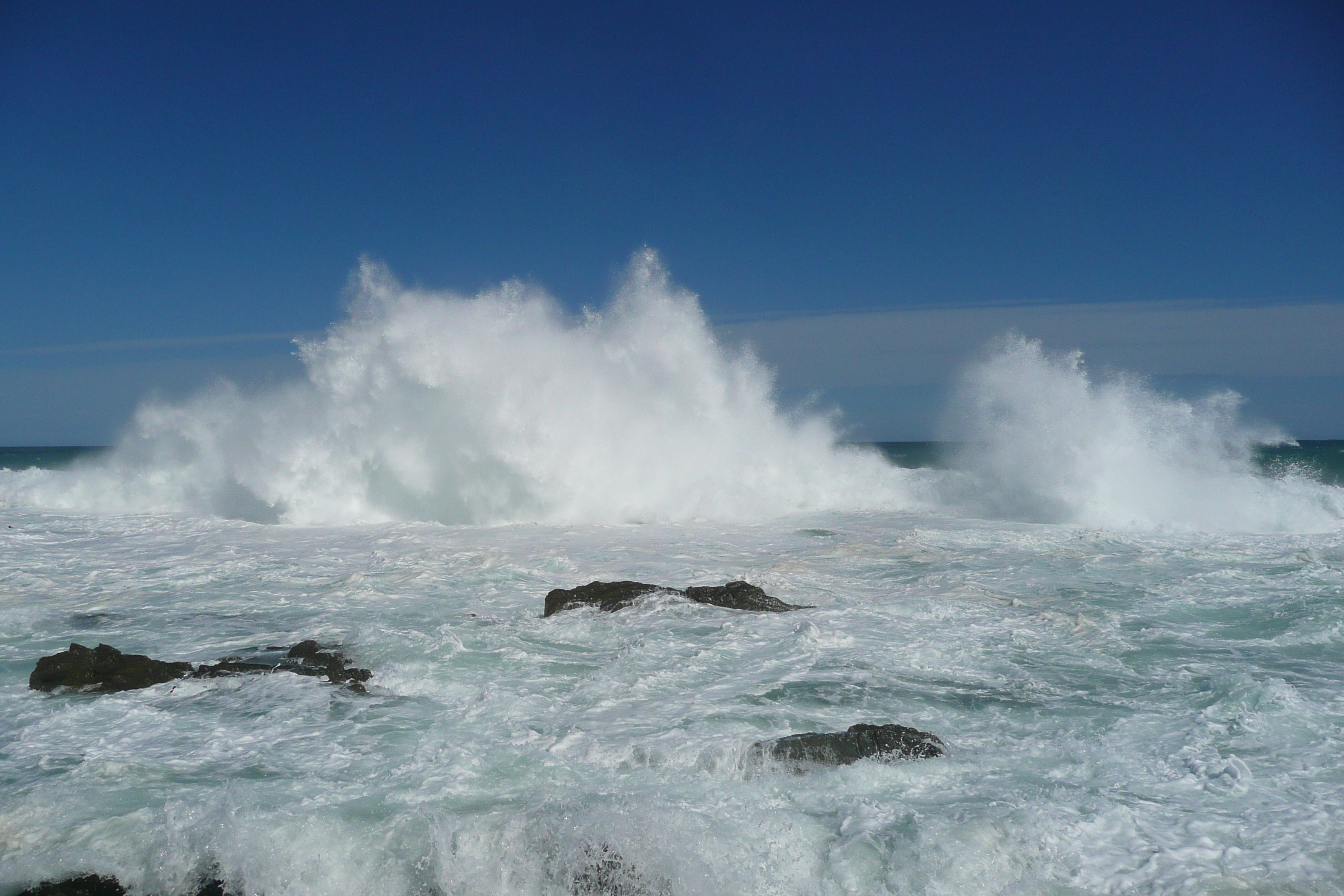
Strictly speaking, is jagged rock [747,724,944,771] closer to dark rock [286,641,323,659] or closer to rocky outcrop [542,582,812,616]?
rocky outcrop [542,582,812,616]

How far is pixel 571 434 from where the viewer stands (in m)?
18.0

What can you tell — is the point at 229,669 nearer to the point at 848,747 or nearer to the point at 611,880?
the point at 611,880

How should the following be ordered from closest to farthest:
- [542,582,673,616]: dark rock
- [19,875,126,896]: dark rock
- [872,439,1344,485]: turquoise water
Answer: [19,875,126,896]: dark rock, [542,582,673,616]: dark rock, [872,439,1344,485]: turquoise water

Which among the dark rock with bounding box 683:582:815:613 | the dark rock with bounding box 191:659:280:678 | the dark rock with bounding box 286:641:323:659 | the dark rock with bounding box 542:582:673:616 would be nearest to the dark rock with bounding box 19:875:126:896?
the dark rock with bounding box 191:659:280:678

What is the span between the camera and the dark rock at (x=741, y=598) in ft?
28.2

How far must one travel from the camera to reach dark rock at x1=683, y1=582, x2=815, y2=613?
28.2ft

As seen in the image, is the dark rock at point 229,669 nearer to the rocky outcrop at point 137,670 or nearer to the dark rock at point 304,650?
the rocky outcrop at point 137,670

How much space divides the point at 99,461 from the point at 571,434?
610 inches

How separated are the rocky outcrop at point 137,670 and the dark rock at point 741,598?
11.9ft

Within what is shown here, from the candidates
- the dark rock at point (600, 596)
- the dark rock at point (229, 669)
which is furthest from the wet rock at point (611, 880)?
the dark rock at point (600, 596)

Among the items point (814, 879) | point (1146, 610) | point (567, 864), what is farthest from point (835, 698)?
point (1146, 610)

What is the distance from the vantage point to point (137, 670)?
6320 mm

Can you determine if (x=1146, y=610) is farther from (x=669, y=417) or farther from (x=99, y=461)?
(x=99, y=461)

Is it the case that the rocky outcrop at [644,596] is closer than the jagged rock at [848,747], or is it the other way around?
the jagged rock at [848,747]
